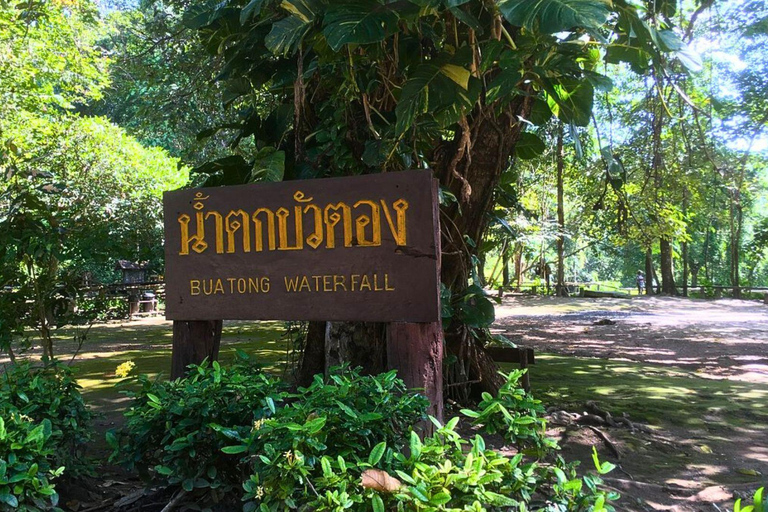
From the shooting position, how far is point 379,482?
5.41 feet

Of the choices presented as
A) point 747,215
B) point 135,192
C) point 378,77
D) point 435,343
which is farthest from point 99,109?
point 747,215

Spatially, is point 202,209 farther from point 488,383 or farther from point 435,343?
point 488,383

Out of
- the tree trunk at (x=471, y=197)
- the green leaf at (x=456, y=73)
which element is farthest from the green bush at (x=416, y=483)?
the tree trunk at (x=471, y=197)

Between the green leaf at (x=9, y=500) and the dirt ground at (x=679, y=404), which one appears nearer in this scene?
the green leaf at (x=9, y=500)

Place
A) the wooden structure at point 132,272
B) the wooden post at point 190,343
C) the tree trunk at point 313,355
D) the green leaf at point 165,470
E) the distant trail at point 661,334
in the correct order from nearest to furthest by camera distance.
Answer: the green leaf at point 165,470, the wooden post at point 190,343, the tree trunk at point 313,355, the distant trail at point 661,334, the wooden structure at point 132,272

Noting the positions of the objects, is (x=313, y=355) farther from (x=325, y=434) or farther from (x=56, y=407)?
(x=325, y=434)

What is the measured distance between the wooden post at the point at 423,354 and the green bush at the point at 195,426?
1.82 ft

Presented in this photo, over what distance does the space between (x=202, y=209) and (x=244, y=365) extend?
831 mm

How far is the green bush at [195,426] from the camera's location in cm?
221

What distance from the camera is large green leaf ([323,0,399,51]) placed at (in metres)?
2.66

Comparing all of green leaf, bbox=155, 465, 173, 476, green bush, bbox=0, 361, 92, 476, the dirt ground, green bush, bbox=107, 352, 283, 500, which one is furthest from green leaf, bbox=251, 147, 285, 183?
the dirt ground

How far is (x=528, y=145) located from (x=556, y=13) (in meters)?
2.51

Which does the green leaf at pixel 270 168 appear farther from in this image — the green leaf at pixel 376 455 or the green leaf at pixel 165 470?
the green leaf at pixel 376 455

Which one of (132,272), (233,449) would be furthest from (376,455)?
(132,272)
